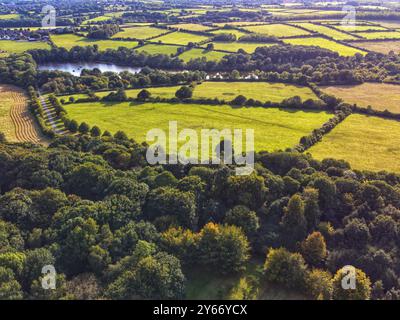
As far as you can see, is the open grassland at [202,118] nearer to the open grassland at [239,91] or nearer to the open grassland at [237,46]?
the open grassland at [239,91]

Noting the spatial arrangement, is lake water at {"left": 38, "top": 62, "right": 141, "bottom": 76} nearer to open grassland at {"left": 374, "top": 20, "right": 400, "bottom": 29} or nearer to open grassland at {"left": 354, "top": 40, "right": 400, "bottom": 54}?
open grassland at {"left": 354, "top": 40, "right": 400, "bottom": 54}

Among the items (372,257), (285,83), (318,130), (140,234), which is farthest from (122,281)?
(285,83)

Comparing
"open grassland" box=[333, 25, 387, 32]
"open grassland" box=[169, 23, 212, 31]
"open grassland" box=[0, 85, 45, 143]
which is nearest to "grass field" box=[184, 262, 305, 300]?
"open grassland" box=[0, 85, 45, 143]

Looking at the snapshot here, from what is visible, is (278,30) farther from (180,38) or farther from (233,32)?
(180,38)

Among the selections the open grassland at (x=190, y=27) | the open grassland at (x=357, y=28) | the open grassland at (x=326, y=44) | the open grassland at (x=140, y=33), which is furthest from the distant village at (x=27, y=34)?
the open grassland at (x=357, y=28)

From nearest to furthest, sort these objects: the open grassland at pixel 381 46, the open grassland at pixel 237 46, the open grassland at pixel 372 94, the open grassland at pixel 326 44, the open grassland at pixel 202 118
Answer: the open grassland at pixel 202 118
the open grassland at pixel 372 94
the open grassland at pixel 326 44
the open grassland at pixel 381 46
the open grassland at pixel 237 46

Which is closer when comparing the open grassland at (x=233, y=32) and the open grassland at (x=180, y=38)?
the open grassland at (x=180, y=38)
